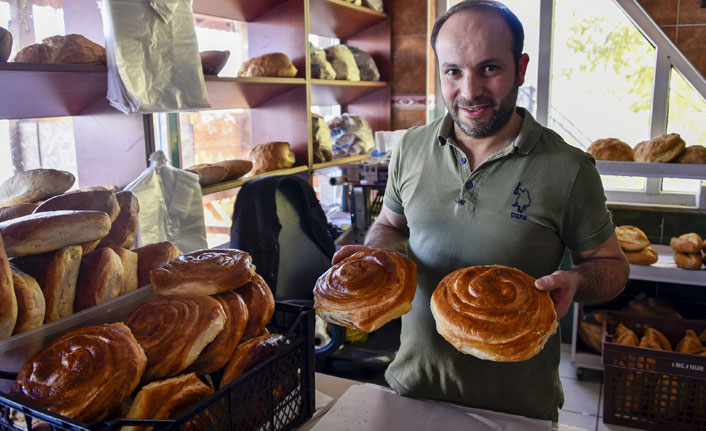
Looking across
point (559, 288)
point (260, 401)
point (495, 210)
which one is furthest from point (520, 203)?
point (260, 401)

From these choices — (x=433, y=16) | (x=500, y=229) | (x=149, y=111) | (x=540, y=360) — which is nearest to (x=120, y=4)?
(x=149, y=111)

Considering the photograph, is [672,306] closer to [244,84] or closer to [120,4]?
[244,84]

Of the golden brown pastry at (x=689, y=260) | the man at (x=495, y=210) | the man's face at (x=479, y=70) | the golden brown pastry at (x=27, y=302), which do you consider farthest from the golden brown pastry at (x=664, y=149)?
the golden brown pastry at (x=27, y=302)

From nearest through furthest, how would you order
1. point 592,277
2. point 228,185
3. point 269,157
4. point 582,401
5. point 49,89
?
point 592,277, point 49,89, point 228,185, point 269,157, point 582,401

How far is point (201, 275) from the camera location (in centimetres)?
107

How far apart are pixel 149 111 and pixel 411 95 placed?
276 cm

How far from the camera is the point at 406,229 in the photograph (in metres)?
1.93

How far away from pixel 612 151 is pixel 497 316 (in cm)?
192

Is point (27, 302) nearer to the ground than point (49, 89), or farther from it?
nearer to the ground

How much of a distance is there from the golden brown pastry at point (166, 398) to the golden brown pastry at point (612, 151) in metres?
2.41

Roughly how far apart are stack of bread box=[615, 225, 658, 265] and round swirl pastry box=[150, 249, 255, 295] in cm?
237

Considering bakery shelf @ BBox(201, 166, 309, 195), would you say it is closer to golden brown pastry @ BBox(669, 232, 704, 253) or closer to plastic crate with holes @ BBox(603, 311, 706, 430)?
plastic crate with holes @ BBox(603, 311, 706, 430)

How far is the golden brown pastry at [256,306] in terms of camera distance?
1104 mm

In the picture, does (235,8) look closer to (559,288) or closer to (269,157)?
(269,157)
